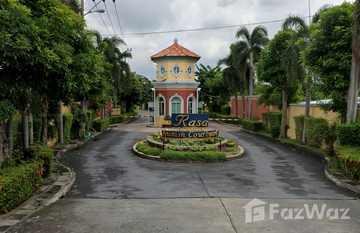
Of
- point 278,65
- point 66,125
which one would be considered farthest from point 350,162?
point 66,125

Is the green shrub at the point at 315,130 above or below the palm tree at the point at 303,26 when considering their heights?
below

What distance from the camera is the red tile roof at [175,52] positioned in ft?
100

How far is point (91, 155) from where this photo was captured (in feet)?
50.6

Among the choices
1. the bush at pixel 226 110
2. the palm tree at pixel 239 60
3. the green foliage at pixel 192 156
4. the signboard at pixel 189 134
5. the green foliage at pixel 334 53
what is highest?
the palm tree at pixel 239 60

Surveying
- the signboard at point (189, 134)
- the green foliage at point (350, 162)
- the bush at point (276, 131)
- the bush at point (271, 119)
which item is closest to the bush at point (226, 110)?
the bush at point (271, 119)

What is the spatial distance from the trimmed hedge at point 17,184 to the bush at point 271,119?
737 inches

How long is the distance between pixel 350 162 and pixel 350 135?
2.70 m

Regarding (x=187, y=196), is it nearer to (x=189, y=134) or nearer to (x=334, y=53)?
(x=189, y=134)

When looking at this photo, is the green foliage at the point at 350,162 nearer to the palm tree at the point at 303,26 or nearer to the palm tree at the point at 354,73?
the palm tree at the point at 354,73

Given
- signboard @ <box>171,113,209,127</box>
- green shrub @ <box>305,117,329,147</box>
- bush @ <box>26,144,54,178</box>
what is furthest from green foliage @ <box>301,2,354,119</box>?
bush @ <box>26,144,54,178</box>

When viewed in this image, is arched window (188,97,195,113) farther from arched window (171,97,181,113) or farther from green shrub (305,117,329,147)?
green shrub (305,117,329,147)

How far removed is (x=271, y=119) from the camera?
2414 centimetres

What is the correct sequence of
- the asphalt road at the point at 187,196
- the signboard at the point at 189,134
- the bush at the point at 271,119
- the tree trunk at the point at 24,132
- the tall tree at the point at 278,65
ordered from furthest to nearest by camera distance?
the bush at the point at 271,119
the tall tree at the point at 278,65
the signboard at the point at 189,134
the tree trunk at the point at 24,132
the asphalt road at the point at 187,196

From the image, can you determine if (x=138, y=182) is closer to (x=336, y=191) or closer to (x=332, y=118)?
(x=336, y=191)
